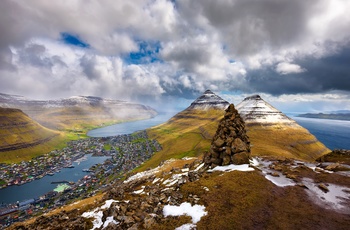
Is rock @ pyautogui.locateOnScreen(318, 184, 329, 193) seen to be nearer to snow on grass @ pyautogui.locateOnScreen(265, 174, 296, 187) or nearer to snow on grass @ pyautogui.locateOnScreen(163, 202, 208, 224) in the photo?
snow on grass @ pyautogui.locateOnScreen(265, 174, 296, 187)

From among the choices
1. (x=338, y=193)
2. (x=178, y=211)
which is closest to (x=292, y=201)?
(x=338, y=193)

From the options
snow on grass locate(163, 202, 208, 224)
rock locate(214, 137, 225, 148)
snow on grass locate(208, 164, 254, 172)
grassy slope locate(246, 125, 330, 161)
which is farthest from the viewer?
grassy slope locate(246, 125, 330, 161)

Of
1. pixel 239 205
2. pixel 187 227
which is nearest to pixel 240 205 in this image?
pixel 239 205

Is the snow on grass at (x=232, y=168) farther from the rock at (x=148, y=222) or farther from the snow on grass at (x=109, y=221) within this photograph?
the snow on grass at (x=109, y=221)

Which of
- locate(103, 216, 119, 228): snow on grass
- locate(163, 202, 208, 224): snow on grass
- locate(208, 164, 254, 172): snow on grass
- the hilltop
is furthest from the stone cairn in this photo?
locate(103, 216, 119, 228): snow on grass

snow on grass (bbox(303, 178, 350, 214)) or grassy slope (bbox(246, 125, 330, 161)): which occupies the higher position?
snow on grass (bbox(303, 178, 350, 214))

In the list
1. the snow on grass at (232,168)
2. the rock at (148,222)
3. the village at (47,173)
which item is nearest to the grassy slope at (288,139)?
the snow on grass at (232,168)

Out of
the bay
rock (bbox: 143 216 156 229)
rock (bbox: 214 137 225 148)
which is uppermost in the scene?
rock (bbox: 214 137 225 148)

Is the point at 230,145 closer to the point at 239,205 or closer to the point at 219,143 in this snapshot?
the point at 219,143
